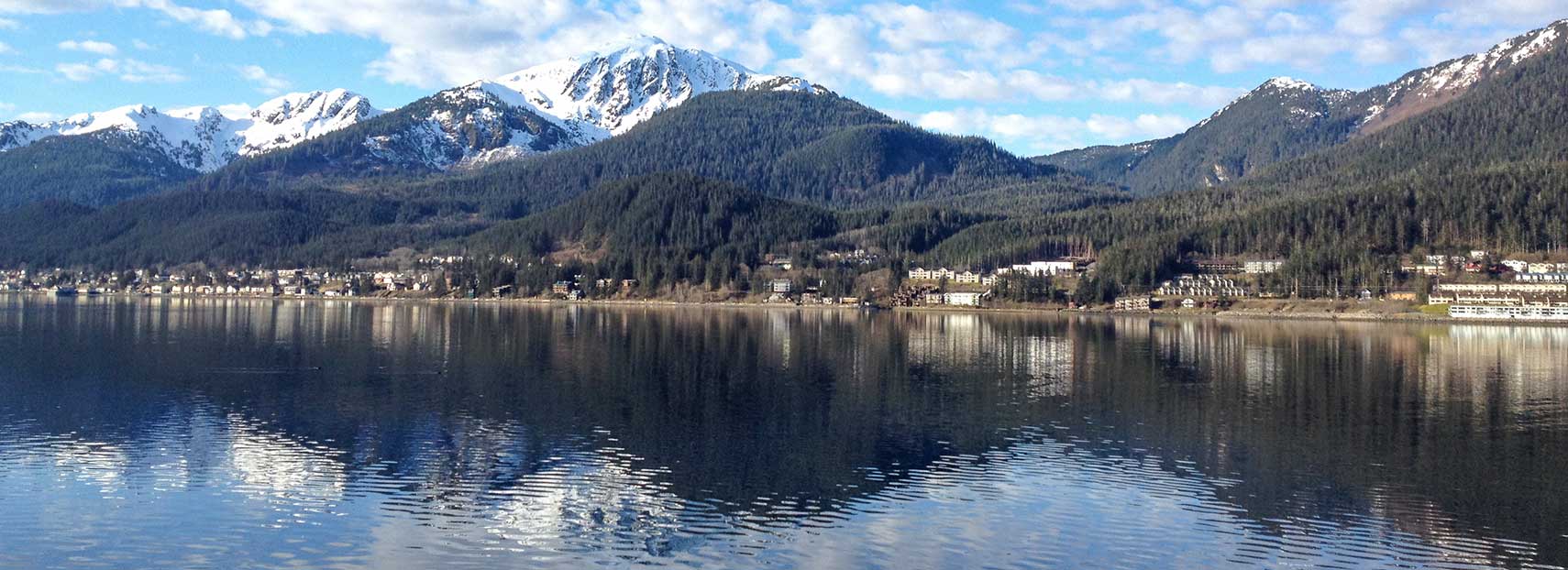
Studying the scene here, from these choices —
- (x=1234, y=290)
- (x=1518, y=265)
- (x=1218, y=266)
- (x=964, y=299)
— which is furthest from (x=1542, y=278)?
(x=964, y=299)

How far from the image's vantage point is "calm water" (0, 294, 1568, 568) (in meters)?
29.6

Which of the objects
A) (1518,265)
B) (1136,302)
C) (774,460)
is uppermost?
(1518,265)

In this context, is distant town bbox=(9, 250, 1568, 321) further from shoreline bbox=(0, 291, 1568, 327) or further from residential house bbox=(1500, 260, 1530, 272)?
shoreline bbox=(0, 291, 1568, 327)

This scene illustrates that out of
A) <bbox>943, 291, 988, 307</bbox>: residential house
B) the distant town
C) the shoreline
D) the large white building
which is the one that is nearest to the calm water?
the shoreline

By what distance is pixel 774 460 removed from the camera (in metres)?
40.9

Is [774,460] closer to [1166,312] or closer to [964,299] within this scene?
[1166,312]

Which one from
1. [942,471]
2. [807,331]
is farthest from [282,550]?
[807,331]

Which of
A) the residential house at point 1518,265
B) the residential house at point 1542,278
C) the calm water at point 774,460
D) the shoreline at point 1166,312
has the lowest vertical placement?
the calm water at point 774,460

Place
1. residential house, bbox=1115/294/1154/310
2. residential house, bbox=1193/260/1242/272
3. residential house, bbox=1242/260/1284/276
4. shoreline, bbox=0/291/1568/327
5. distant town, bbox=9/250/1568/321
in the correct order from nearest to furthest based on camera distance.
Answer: shoreline, bbox=0/291/1568/327
distant town, bbox=9/250/1568/321
residential house, bbox=1115/294/1154/310
residential house, bbox=1242/260/1284/276
residential house, bbox=1193/260/1242/272

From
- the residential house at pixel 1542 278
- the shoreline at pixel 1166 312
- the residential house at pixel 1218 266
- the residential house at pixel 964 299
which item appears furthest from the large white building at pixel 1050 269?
the residential house at pixel 1542 278

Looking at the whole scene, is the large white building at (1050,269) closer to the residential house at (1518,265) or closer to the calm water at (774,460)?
the residential house at (1518,265)

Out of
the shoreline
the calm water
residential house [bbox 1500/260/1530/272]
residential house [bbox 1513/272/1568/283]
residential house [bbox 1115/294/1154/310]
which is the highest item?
residential house [bbox 1500/260/1530/272]

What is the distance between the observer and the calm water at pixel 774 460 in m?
29.6

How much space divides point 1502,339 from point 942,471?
85.9 metres
